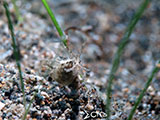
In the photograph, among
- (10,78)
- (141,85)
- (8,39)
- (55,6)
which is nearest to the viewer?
(10,78)

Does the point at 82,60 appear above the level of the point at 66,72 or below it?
above

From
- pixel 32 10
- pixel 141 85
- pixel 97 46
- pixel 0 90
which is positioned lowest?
pixel 0 90

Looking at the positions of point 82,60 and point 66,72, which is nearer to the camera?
point 66,72

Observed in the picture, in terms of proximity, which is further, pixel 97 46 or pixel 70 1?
pixel 70 1

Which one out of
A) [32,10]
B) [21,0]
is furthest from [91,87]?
[21,0]

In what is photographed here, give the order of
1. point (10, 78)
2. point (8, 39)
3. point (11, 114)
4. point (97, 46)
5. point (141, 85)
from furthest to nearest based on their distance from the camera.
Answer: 1. point (97, 46)
2. point (141, 85)
3. point (8, 39)
4. point (10, 78)
5. point (11, 114)

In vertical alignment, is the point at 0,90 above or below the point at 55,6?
below

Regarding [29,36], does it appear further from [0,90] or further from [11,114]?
[11,114]
